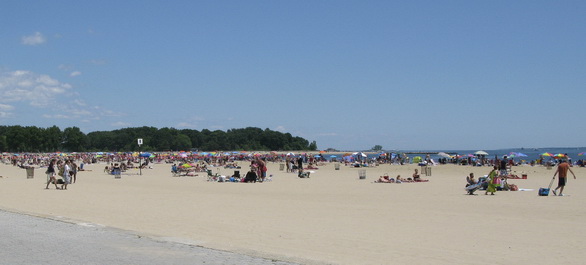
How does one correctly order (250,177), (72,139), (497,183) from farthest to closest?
(72,139) < (250,177) < (497,183)

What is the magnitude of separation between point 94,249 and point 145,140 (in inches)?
5628

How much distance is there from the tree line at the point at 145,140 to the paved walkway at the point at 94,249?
12210 centimetres

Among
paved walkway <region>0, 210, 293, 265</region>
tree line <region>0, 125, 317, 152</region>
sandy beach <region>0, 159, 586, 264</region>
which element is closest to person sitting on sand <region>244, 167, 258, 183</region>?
sandy beach <region>0, 159, 586, 264</region>

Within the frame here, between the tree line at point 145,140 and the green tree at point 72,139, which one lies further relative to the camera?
the green tree at point 72,139

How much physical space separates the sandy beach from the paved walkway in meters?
0.49

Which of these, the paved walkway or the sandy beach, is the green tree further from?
the paved walkway

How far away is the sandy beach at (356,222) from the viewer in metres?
7.76

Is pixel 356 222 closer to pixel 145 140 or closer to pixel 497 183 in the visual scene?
pixel 497 183

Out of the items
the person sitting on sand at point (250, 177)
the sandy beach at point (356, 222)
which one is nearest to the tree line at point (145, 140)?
the person sitting on sand at point (250, 177)

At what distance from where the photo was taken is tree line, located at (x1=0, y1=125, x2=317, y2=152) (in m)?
120

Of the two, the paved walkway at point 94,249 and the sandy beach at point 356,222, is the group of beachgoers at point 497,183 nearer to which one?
the sandy beach at point 356,222

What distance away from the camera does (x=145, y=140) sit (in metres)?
146

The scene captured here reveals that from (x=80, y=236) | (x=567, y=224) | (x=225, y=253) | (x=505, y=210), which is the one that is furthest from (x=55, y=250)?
(x=505, y=210)

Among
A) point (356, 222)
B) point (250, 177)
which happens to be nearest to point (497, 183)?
point (356, 222)
